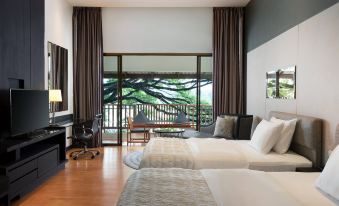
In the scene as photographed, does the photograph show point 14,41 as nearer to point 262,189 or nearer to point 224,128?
point 262,189

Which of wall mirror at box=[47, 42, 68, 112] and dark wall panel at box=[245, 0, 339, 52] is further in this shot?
wall mirror at box=[47, 42, 68, 112]

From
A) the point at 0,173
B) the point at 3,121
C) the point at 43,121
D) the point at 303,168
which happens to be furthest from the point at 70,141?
the point at 303,168

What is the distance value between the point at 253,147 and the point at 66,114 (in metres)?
4.19

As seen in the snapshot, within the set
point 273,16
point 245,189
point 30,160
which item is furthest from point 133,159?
point 245,189

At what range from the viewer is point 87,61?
277 inches

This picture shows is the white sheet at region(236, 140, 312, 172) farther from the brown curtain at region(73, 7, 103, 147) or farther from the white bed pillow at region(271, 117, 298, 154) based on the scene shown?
the brown curtain at region(73, 7, 103, 147)

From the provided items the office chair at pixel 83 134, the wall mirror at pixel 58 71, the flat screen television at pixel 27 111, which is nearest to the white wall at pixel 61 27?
the wall mirror at pixel 58 71

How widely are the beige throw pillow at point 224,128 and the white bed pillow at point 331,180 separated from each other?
3449 mm

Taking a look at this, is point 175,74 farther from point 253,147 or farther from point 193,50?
point 253,147

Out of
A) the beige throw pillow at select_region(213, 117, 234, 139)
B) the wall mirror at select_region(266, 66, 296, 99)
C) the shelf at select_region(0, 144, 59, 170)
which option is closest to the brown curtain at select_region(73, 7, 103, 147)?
the shelf at select_region(0, 144, 59, 170)

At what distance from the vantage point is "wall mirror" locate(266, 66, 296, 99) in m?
4.05

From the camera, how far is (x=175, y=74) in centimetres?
890

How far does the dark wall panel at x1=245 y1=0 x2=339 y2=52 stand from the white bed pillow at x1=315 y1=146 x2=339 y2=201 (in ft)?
5.32

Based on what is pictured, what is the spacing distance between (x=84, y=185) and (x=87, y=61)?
360 cm
